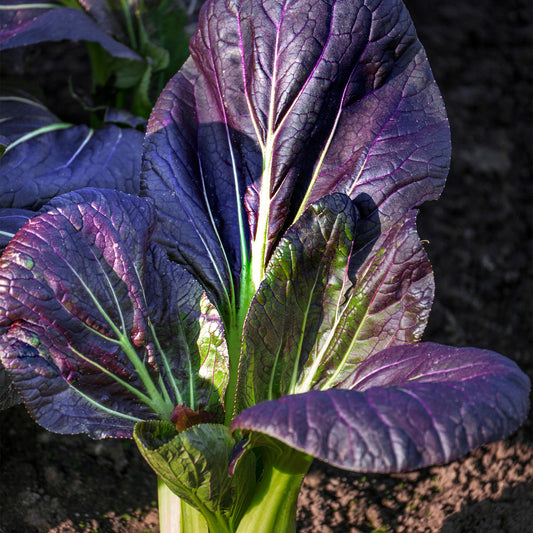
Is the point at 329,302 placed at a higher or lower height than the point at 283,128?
lower

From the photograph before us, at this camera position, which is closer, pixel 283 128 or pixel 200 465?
pixel 200 465

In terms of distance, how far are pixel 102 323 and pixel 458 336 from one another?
3.61 ft

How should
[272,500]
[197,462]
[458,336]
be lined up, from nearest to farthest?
[197,462] → [272,500] → [458,336]

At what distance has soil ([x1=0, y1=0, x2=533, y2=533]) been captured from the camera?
52.7 inches

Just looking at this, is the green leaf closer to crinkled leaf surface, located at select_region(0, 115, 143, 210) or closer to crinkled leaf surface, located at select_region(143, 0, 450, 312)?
crinkled leaf surface, located at select_region(143, 0, 450, 312)

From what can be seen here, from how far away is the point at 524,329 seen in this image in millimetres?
1834

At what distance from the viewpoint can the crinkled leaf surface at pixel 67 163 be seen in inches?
49.4

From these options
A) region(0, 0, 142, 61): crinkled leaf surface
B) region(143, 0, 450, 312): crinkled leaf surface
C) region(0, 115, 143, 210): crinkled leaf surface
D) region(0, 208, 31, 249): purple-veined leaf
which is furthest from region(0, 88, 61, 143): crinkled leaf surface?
region(143, 0, 450, 312): crinkled leaf surface

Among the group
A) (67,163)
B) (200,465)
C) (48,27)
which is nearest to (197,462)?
(200,465)

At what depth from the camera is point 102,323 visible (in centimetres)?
98

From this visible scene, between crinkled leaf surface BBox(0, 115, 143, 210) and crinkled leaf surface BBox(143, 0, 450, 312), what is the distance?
212mm

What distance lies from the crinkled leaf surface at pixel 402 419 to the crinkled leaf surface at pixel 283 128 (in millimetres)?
382

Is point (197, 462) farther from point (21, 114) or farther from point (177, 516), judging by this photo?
point (21, 114)

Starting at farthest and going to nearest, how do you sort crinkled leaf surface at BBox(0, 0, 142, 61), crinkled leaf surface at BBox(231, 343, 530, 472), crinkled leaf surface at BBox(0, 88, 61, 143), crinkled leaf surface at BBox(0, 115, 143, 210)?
crinkled leaf surface at BBox(0, 88, 61, 143)
crinkled leaf surface at BBox(0, 0, 142, 61)
crinkled leaf surface at BBox(0, 115, 143, 210)
crinkled leaf surface at BBox(231, 343, 530, 472)
